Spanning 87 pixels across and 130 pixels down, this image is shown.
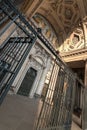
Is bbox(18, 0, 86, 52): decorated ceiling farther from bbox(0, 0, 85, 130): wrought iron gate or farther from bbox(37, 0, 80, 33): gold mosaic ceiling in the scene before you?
bbox(0, 0, 85, 130): wrought iron gate

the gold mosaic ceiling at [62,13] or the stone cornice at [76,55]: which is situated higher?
the gold mosaic ceiling at [62,13]

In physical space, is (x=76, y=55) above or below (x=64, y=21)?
below

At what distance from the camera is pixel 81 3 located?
896 cm

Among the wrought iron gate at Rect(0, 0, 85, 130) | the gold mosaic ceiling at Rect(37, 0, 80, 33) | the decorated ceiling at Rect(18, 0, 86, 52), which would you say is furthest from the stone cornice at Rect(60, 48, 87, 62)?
the wrought iron gate at Rect(0, 0, 85, 130)

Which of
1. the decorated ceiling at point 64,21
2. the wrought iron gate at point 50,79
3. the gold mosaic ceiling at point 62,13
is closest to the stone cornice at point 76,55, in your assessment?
the decorated ceiling at point 64,21

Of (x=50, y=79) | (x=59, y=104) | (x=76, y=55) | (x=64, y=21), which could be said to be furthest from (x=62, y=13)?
(x=59, y=104)

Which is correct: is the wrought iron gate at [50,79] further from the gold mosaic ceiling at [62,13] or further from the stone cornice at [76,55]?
the gold mosaic ceiling at [62,13]

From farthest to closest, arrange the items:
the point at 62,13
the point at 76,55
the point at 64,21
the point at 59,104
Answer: the point at 64,21 → the point at 62,13 → the point at 76,55 → the point at 59,104

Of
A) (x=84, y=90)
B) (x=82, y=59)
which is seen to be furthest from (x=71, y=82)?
(x=82, y=59)

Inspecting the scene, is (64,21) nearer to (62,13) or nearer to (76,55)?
(62,13)

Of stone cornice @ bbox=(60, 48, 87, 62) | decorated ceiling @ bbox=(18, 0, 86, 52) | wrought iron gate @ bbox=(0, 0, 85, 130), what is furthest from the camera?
decorated ceiling @ bbox=(18, 0, 86, 52)

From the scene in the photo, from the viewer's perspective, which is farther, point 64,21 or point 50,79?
point 64,21

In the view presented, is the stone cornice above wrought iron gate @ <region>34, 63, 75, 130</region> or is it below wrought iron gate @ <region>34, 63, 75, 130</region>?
above

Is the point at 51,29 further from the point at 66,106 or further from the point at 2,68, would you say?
the point at 2,68
